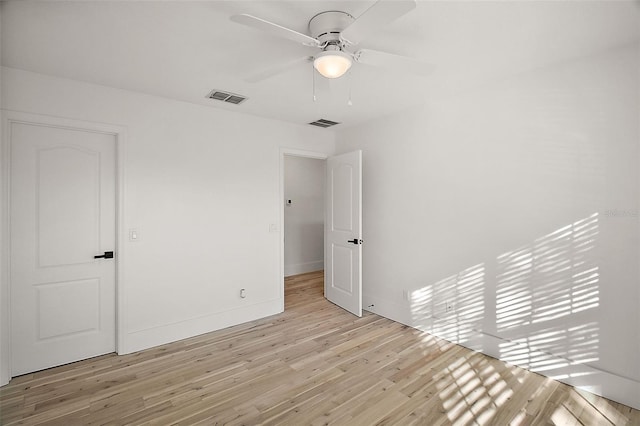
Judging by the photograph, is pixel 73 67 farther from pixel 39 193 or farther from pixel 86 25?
pixel 39 193

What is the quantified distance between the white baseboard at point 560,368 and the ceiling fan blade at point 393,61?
8.10 ft

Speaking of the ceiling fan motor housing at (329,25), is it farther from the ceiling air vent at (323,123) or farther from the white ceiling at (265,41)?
the ceiling air vent at (323,123)

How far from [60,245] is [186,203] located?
1.11 meters

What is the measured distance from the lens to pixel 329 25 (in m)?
1.77

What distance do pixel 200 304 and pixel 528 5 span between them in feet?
12.3

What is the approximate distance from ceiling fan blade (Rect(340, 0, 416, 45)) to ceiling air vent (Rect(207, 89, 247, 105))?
65.9 inches

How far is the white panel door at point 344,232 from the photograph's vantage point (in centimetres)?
378

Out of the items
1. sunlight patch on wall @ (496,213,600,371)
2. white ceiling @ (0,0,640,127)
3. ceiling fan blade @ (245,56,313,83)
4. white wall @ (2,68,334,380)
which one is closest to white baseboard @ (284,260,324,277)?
white wall @ (2,68,334,380)

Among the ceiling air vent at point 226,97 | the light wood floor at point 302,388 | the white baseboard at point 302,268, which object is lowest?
the light wood floor at point 302,388

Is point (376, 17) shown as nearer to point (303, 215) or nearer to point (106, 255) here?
point (106, 255)

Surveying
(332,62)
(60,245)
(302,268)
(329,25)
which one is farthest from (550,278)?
(302,268)

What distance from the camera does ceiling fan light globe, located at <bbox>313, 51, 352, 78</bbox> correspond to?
1799mm

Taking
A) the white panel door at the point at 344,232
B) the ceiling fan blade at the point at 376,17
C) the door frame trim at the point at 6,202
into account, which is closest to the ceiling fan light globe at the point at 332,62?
the ceiling fan blade at the point at 376,17

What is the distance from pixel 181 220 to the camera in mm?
3207
